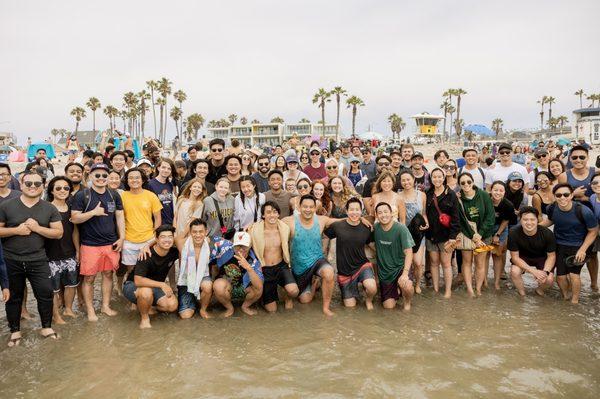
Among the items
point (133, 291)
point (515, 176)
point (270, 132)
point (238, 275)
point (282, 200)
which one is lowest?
point (133, 291)

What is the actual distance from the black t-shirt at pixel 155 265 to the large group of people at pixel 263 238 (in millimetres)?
15

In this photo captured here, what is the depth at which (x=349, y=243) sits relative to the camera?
20.4 feet

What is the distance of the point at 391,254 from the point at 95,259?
4366mm

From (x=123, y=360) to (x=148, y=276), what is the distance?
4.42ft

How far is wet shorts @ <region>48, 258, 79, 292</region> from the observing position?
219 inches

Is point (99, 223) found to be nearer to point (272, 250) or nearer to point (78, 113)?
point (272, 250)

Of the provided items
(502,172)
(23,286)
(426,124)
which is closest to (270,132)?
(426,124)

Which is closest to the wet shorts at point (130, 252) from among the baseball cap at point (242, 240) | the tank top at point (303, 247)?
the baseball cap at point (242, 240)

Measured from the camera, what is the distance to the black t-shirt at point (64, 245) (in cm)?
551

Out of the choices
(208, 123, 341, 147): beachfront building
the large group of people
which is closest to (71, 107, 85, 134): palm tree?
(208, 123, 341, 147): beachfront building

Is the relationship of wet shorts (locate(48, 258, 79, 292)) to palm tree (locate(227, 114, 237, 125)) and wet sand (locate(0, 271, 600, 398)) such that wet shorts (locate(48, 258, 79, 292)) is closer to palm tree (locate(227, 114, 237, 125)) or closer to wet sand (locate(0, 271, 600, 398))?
wet sand (locate(0, 271, 600, 398))

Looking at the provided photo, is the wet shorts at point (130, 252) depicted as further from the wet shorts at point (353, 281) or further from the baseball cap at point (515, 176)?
the baseball cap at point (515, 176)

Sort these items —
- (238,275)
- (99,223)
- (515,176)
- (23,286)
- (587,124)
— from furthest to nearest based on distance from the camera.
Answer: (587,124)
(515,176)
(238,275)
(99,223)
(23,286)

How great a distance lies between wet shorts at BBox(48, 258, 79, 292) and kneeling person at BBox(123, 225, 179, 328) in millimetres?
760
